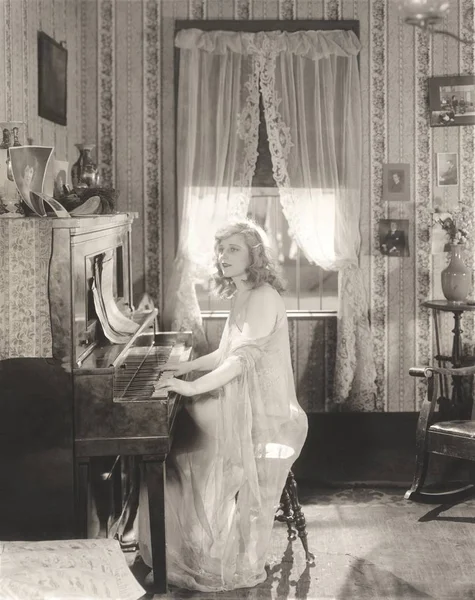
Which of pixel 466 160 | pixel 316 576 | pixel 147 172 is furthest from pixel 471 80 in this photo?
pixel 316 576

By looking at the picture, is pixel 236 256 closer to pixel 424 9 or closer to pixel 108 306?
pixel 108 306

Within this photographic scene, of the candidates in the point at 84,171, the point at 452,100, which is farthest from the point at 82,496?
the point at 452,100

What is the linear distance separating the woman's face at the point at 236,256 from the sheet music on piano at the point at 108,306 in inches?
21.8

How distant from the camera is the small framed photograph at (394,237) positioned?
602cm

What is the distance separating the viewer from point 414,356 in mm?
6152

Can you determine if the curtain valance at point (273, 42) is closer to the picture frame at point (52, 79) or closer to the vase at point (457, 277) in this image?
the picture frame at point (52, 79)

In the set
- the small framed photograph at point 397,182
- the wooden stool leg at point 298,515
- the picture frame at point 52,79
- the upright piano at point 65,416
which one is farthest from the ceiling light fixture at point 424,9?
the small framed photograph at point 397,182

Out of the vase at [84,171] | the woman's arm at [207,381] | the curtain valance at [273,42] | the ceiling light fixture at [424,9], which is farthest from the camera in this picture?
the curtain valance at [273,42]

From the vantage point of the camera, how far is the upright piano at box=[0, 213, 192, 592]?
10.5 ft

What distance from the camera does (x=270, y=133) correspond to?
19.1 feet

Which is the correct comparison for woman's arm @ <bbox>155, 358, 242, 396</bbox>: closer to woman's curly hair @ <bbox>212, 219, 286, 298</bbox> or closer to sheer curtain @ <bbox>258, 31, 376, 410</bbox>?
woman's curly hair @ <bbox>212, 219, 286, 298</bbox>

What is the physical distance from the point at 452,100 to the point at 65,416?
3896mm

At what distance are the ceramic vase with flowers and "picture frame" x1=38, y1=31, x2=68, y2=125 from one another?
2.67m

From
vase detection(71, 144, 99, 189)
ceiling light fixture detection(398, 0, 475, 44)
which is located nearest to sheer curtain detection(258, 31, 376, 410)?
vase detection(71, 144, 99, 189)
